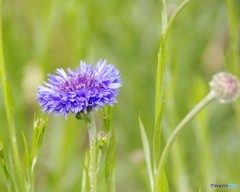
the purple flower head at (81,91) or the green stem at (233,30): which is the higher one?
the green stem at (233,30)

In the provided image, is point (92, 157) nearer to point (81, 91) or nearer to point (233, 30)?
point (81, 91)

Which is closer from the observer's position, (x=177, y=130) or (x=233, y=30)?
(x=177, y=130)

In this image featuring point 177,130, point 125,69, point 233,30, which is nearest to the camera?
point 177,130

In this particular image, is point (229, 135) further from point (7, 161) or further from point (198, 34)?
point (7, 161)

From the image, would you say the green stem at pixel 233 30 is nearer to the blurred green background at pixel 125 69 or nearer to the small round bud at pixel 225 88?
the blurred green background at pixel 125 69

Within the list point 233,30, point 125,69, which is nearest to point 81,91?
point 233,30

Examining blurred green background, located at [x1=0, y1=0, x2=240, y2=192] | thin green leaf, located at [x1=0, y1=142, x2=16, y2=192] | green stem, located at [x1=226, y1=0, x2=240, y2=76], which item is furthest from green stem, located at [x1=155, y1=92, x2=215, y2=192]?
blurred green background, located at [x1=0, y1=0, x2=240, y2=192]

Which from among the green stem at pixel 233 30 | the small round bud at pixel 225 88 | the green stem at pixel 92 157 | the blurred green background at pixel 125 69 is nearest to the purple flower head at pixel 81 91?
the green stem at pixel 92 157
